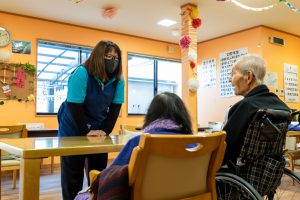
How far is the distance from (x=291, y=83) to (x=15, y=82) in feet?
16.9

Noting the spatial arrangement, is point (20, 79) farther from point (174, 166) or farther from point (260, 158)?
point (174, 166)

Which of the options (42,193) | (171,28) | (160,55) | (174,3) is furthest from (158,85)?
(42,193)

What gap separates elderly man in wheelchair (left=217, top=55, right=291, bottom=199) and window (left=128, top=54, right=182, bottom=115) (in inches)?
181

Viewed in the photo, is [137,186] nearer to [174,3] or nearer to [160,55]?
[174,3]

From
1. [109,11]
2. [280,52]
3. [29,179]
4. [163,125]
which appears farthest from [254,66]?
[280,52]

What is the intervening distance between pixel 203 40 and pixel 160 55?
101 centimetres

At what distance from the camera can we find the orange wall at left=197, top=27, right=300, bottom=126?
5.78m

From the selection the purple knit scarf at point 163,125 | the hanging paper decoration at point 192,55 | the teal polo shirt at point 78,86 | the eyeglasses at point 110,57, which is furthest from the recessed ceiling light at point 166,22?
the purple knit scarf at point 163,125

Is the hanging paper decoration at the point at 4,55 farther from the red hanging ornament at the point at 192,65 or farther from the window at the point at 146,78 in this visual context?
the red hanging ornament at the point at 192,65

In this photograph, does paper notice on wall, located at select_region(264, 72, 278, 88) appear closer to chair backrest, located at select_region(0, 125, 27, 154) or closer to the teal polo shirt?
chair backrest, located at select_region(0, 125, 27, 154)

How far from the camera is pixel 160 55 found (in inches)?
263

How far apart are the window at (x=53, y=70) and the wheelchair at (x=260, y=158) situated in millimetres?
4314

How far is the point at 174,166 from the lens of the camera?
3.24 ft

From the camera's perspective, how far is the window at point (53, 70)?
206 inches
